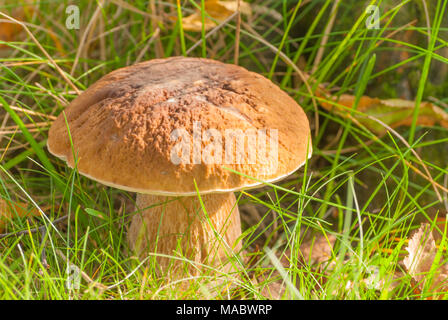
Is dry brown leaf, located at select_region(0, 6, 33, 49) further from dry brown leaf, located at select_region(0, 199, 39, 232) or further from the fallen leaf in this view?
the fallen leaf

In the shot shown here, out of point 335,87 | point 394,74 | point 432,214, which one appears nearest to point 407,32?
point 394,74

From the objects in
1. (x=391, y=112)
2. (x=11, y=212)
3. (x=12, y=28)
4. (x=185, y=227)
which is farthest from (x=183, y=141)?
(x=12, y=28)

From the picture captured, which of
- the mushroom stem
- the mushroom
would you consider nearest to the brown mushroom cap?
the mushroom

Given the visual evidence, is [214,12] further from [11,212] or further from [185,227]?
[11,212]

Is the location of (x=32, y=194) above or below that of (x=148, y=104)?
below

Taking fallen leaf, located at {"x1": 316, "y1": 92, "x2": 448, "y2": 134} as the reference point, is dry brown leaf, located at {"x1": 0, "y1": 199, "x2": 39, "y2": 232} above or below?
below

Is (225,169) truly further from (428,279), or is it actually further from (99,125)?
(428,279)
